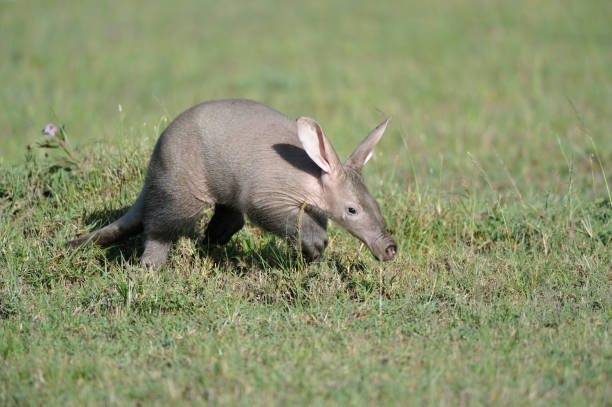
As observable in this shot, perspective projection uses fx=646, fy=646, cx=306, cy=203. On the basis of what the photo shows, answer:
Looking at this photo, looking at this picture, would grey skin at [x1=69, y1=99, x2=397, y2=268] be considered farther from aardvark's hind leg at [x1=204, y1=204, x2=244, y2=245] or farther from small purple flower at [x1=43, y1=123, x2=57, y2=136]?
small purple flower at [x1=43, y1=123, x2=57, y2=136]

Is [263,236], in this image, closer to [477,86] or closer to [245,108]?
[245,108]

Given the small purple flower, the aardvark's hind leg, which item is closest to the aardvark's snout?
the aardvark's hind leg

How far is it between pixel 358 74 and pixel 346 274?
21.9ft

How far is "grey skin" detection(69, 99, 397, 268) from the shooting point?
415 centimetres

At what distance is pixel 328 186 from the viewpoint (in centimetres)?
421

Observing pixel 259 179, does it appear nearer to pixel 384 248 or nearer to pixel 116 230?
pixel 384 248

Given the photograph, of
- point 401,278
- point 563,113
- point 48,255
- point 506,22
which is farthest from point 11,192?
point 506,22

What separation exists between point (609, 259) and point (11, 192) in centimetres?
446

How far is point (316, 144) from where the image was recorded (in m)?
4.08

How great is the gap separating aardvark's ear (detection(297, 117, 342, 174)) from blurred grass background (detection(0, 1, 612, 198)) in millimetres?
1695

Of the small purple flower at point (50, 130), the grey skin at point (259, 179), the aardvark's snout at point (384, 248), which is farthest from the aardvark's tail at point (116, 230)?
the aardvark's snout at point (384, 248)

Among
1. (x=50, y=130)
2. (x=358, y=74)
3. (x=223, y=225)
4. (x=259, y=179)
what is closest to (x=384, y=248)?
(x=259, y=179)

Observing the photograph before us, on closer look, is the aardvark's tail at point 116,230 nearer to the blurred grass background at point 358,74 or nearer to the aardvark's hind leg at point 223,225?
the aardvark's hind leg at point 223,225

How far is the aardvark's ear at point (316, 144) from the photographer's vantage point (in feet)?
13.2
